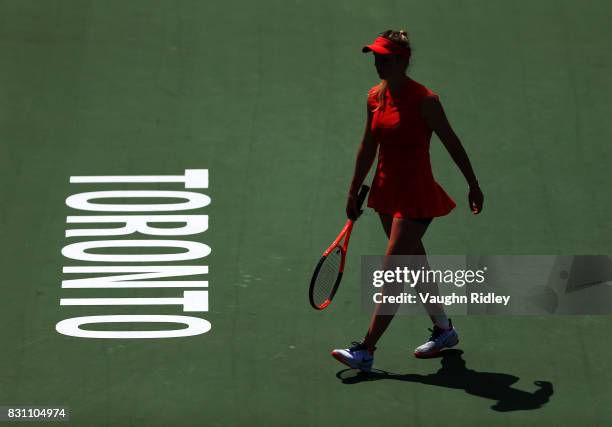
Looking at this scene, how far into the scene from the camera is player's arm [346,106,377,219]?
25.8 feet

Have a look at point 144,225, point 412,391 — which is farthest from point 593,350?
point 144,225

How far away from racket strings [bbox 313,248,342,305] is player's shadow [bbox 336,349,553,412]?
A: 51 cm

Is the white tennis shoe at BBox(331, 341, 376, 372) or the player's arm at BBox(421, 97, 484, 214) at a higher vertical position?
the player's arm at BBox(421, 97, 484, 214)

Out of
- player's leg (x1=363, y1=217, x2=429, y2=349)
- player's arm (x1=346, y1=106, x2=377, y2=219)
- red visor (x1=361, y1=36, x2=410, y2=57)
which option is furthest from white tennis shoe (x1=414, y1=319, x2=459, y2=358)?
red visor (x1=361, y1=36, x2=410, y2=57)

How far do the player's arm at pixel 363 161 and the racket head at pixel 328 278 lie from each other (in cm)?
27

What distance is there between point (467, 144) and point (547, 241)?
1.33 m

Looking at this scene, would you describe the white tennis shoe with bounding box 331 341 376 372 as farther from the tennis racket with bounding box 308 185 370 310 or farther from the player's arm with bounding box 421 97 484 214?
the player's arm with bounding box 421 97 484 214

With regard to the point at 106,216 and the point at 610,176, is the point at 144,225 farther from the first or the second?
the point at 610,176

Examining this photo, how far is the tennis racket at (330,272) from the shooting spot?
7980 mm

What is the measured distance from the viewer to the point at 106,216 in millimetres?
9453

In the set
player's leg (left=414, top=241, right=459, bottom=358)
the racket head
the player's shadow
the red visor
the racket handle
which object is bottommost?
the player's shadow
